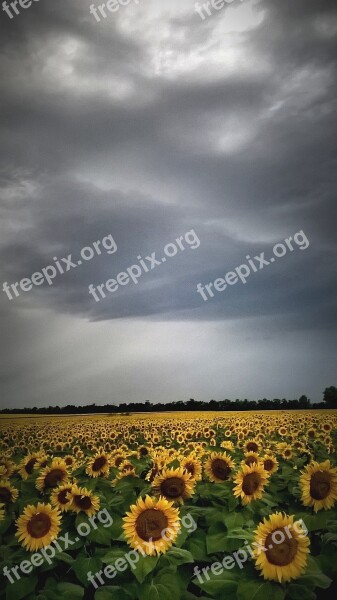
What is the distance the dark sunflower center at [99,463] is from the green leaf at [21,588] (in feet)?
10.7

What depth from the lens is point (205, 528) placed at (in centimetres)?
587

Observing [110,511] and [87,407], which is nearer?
[110,511]

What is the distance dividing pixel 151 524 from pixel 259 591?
1.41 meters

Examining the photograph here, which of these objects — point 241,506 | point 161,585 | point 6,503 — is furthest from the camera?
point 6,503

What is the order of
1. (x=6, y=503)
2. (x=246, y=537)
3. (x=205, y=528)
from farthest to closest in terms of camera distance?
(x=6, y=503) → (x=205, y=528) → (x=246, y=537)

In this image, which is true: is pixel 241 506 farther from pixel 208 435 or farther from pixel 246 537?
pixel 208 435

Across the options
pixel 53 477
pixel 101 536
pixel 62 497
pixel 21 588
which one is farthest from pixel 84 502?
pixel 21 588

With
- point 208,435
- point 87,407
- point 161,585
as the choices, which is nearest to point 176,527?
point 161,585

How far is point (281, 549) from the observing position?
4277 millimetres

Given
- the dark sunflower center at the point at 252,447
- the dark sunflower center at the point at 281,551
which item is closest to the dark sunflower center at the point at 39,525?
the dark sunflower center at the point at 281,551

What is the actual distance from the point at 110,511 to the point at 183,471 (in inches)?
41.2

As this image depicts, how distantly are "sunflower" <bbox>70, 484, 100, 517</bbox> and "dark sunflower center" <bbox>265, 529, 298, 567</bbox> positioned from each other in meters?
2.47

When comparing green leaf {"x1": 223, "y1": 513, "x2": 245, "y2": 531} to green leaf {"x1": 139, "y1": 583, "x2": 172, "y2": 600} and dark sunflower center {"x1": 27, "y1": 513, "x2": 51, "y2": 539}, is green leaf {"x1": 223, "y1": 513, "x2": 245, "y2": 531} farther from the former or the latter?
dark sunflower center {"x1": 27, "y1": 513, "x2": 51, "y2": 539}

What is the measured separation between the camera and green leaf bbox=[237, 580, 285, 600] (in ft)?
12.9
